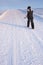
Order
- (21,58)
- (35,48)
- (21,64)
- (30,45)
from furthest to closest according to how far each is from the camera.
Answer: (30,45) < (35,48) < (21,58) < (21,64)

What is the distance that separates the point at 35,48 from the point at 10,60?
57.3 inches

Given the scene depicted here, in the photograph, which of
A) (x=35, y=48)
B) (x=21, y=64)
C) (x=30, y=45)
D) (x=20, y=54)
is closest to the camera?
(x=21, y=64)

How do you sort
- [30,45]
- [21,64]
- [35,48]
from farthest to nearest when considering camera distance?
[30,45]
[35,48]
[21,64]

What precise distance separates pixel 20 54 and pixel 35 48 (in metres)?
0.83

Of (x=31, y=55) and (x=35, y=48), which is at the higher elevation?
(x=35, y=48)

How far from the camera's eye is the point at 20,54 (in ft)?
19.2

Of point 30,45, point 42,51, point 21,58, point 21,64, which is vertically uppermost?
point 30,45

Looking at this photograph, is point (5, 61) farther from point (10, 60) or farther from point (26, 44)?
point (26, 44)

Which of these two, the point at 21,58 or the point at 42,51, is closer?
the point at 21,58

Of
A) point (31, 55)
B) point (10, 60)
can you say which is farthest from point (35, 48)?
→ point (10, 60)

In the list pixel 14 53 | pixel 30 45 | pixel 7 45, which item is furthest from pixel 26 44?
pixel 14 53

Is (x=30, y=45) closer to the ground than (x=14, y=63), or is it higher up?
higher up

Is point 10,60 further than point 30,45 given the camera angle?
No

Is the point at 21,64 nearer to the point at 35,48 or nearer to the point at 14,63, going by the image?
the point at 14,63
